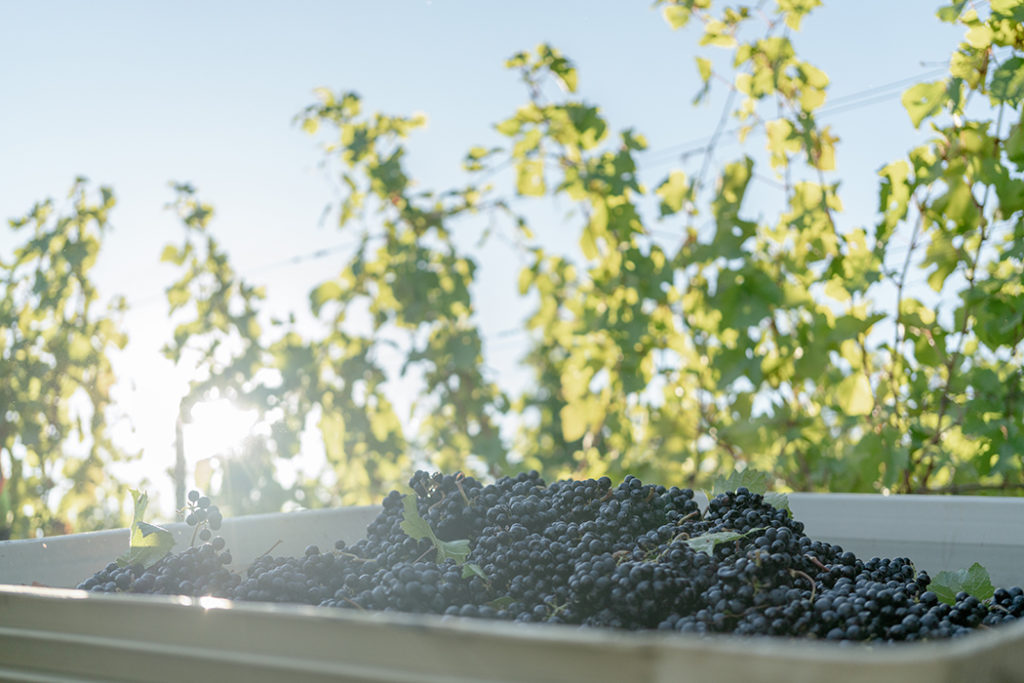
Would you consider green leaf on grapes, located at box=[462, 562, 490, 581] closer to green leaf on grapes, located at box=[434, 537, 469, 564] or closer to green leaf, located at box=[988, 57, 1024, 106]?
green leaf on grapes, located at box=[434, 537, 469, 564]

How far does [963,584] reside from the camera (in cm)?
94

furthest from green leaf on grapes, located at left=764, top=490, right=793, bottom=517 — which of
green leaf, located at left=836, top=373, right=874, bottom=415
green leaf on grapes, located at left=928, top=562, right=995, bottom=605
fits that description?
green leaf, located at left=836, top=373, right=874, bottom=415

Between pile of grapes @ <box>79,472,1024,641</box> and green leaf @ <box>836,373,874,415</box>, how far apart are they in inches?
46.9

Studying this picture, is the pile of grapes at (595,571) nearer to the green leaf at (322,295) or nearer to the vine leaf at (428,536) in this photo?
the vine leaf at (428,536)

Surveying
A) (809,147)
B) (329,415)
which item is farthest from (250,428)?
(809,147)

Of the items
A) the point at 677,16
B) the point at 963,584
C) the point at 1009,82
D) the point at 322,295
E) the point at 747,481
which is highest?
the point at 677,16

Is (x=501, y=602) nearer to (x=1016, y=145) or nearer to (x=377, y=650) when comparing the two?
(x=377, y=650)

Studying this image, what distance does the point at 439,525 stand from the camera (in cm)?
100

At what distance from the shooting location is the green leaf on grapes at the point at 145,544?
96cm

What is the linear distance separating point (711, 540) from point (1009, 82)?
1.27 m

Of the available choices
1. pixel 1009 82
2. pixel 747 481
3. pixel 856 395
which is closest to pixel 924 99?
pixel 1009 82

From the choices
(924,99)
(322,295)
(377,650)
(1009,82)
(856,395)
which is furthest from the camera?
(322,295)

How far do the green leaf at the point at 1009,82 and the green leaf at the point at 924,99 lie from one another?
13cm

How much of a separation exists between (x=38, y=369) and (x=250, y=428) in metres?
1.07
